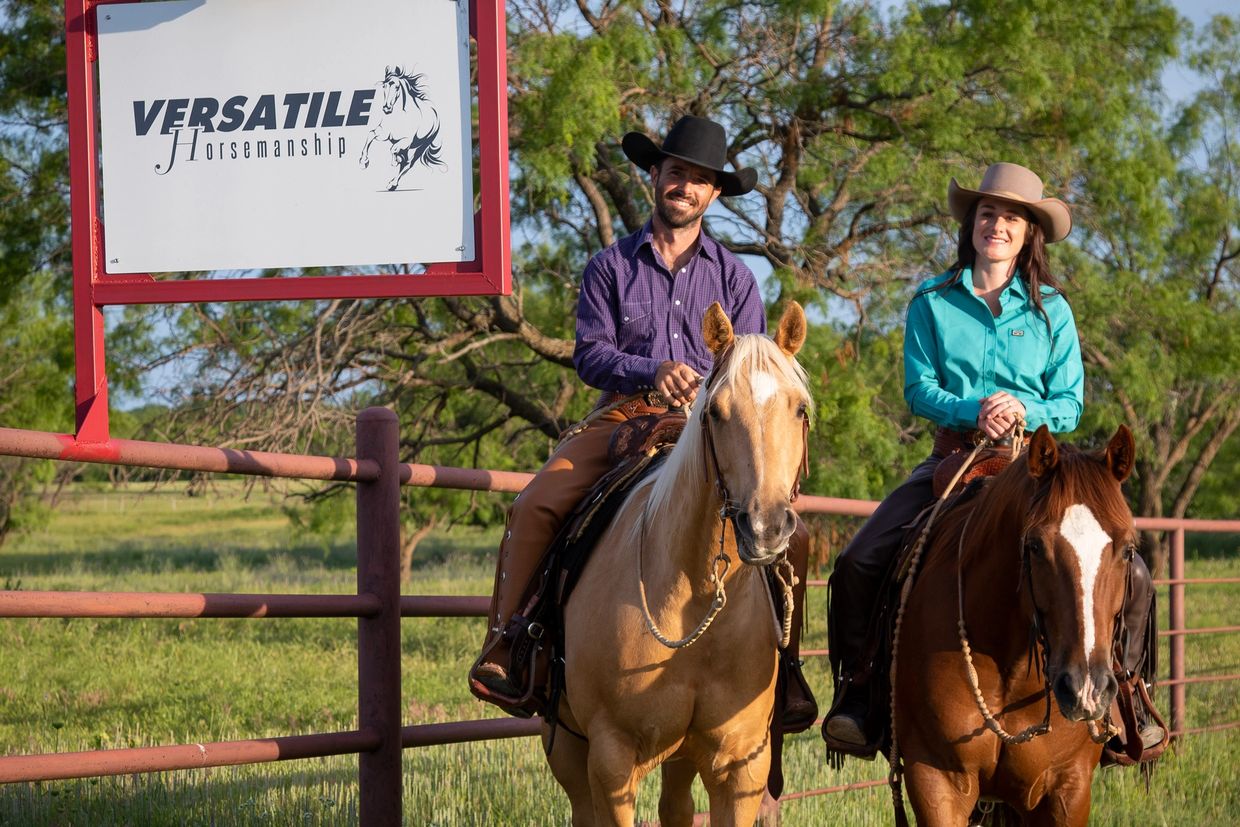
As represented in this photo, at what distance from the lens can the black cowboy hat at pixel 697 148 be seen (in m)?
4.79

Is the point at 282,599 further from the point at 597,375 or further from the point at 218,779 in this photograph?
the point at 218,779

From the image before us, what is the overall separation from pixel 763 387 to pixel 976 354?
1593 millimetres

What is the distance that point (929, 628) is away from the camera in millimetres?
4324

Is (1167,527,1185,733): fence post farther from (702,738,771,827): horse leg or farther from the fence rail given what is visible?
(702,738,771,827): horse leg

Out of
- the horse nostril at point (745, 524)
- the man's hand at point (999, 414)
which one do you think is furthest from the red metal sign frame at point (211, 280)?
the man's hand at point (999, 414)

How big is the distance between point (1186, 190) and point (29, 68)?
2043 centimetres

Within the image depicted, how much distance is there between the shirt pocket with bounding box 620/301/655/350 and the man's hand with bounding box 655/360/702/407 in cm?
55

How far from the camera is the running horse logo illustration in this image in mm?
4289

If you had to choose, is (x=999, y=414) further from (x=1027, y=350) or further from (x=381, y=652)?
(x=381, y=652)

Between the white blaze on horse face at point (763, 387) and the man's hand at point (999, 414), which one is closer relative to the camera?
the white blaze on horse face at point (763, 387)

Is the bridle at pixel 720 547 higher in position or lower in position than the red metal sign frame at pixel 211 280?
lower

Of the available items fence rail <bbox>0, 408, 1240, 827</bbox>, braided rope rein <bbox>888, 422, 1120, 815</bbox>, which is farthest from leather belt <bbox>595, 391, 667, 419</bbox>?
braided rope rein <bbox>888, 422, 1120, 815</bbox>

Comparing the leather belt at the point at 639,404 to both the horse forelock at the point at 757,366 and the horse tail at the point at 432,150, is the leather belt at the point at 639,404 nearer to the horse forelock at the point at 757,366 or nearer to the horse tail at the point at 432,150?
the horse forelock at the point at 757,366

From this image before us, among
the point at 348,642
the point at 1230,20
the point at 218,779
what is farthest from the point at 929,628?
the point at 1230,20
